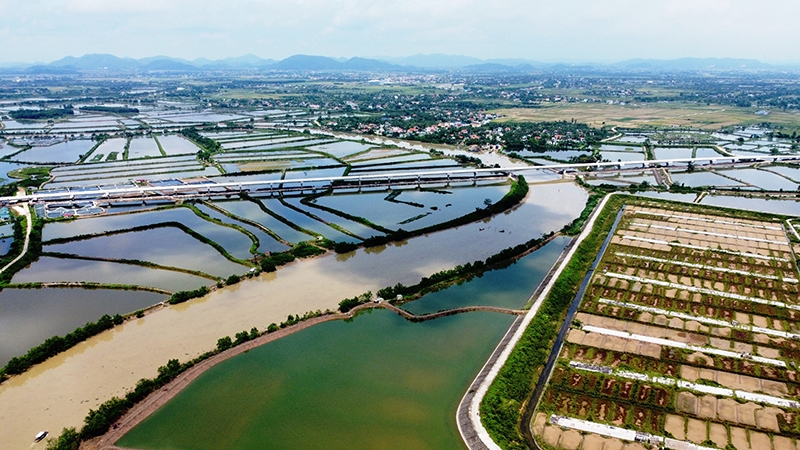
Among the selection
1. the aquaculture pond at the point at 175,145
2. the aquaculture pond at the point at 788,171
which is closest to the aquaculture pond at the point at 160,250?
the aquaculture pond at the point at 175,145

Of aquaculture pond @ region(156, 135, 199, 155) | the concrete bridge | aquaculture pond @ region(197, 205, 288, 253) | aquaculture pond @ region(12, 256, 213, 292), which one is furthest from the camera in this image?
aquaculture pond @ region(156, 135, 199, 155)

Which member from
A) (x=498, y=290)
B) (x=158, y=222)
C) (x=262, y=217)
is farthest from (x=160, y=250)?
(x=498, y=290)

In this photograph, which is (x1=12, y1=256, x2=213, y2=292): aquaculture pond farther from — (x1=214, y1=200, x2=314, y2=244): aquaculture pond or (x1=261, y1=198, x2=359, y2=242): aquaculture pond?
(x1=261, y1=198, x2=359, y2=242): aquaculture pond

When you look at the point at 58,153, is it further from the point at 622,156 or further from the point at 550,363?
the point at 622,156

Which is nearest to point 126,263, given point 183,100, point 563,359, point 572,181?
point 563,359

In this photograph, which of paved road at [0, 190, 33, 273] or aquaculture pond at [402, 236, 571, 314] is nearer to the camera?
aquaculture pond at [402, 236, 571, 314]

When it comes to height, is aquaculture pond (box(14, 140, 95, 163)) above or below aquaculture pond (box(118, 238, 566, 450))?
above

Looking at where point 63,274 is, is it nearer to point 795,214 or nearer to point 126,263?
point 126,263

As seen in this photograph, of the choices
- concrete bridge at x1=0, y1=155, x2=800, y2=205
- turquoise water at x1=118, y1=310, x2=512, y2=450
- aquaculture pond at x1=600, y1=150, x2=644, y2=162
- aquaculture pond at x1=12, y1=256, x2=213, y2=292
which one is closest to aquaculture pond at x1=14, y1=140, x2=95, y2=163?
concrete bridge at x1=0, y1=155, x2=800, y2=205
